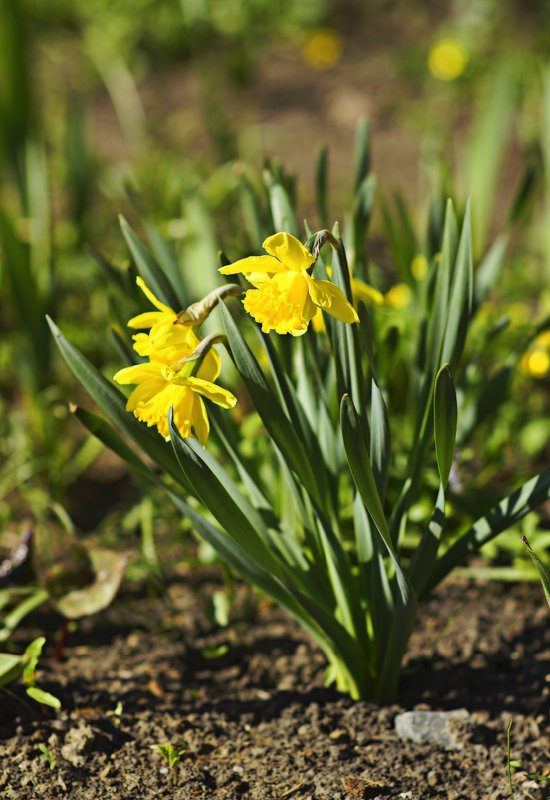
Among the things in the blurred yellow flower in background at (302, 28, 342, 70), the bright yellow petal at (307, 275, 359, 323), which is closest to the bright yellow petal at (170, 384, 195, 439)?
the bright yellow petal at (307, 275, 359, 323)

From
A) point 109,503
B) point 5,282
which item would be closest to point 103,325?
point 5,282

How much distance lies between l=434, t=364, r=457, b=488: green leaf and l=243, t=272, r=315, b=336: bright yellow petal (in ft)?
0.69

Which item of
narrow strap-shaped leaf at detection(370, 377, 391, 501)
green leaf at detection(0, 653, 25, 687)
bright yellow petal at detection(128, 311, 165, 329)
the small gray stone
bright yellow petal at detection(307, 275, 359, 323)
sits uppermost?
bright yellow petal at detection(128, 311, 165, 329)

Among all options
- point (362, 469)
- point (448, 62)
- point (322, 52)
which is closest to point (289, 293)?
point (362, 469)

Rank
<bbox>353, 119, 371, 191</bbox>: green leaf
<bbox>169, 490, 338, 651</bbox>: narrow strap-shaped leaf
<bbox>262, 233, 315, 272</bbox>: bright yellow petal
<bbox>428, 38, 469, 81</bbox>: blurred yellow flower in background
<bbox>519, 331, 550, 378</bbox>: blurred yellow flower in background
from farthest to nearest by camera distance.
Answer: <bbox>428, 38, 469, 81</bbox>: blurred yellow flower in background
<bbox>519, 331, 550, 378</bbox>: blurred yellow flower in background
<bbox>353, 119, 371, 191</bbox>: green leaf
<bbox>169, 490, 338, 651</bbox>: narrow strap-shaped leaf
<bbox>262, 233, 315, 272</bbox>: bright yellow petal

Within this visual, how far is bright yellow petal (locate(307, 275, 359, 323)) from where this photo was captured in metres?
1.23

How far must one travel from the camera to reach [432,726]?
1.61 metres

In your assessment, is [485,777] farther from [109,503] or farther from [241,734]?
[109,503]

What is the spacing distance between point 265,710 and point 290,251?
0.90 meters

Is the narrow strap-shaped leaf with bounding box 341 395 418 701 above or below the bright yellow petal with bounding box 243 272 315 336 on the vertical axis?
below

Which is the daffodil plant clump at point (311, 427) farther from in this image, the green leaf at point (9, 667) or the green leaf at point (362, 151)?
the green leaf at point (9, 667)

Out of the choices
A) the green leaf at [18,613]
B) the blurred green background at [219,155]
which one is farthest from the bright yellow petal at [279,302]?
the green leaf at [18,613]

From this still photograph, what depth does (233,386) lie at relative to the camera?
2.30m

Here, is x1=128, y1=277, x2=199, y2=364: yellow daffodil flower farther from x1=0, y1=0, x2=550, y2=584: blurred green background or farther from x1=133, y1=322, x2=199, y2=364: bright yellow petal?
x1=0, y1=0, x2=550, y2=584: blurred green background
